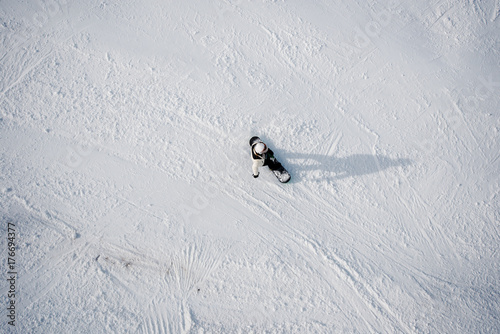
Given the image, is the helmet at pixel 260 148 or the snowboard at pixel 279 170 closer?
the helmet at pixel 260 148

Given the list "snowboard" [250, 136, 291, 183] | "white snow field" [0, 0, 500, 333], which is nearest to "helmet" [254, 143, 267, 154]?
"snowboard" [250, 136, 291, 183]

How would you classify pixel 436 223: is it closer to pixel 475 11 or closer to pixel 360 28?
pixel 360 28

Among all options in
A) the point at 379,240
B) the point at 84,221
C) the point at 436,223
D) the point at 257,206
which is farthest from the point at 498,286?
the point at 84,221

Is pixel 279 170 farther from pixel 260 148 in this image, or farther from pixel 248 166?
pixel 260 148

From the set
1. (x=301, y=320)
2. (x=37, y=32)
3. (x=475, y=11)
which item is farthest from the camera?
(x=475, y=11)

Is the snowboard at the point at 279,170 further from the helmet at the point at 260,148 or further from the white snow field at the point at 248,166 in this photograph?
the helmet at the point at 260,148

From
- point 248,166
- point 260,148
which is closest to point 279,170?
point 248,166

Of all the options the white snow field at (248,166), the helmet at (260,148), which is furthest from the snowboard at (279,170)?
the helmet at (260,148)

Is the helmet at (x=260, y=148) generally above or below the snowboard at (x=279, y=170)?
below
